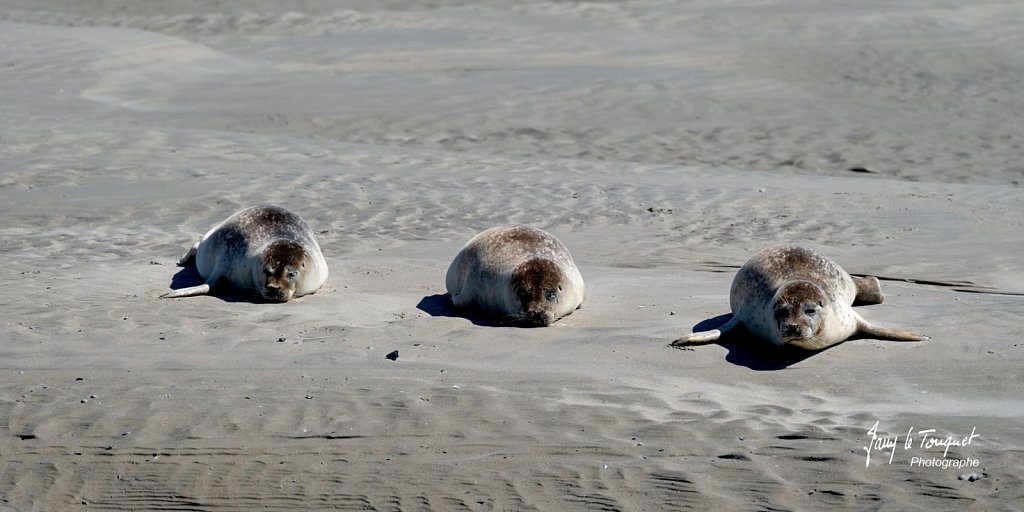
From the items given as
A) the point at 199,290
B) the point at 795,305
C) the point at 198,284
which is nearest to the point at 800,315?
the point at 795,305

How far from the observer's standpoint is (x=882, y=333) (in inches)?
298

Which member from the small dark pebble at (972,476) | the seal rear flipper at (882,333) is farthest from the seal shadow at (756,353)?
the small dark pebble at (972,476)

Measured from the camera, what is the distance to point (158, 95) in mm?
18844

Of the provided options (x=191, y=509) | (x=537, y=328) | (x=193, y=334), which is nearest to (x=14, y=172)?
(x=193, y=334)

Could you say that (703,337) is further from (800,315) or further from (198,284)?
(198,284)

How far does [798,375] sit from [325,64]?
15.7 m

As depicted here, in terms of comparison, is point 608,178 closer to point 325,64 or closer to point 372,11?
point 325,64

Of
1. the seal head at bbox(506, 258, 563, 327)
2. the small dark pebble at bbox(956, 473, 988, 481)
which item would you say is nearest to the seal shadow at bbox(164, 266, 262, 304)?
the seal head at bbox(506, 258, 563, 327)

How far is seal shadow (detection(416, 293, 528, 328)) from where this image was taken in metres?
8.32

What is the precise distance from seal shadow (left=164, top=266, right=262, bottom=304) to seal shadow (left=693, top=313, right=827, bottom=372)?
3118 mm

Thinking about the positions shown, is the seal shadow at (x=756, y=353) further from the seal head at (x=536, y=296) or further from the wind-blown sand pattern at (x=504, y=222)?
the seal head at (x=536, y=296)

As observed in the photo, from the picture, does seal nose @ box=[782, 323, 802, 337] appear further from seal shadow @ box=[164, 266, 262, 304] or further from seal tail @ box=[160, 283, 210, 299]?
seal tail @ box=[160, 283, 210, 299]

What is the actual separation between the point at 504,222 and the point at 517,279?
386cm

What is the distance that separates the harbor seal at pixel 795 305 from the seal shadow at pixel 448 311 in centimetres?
135
